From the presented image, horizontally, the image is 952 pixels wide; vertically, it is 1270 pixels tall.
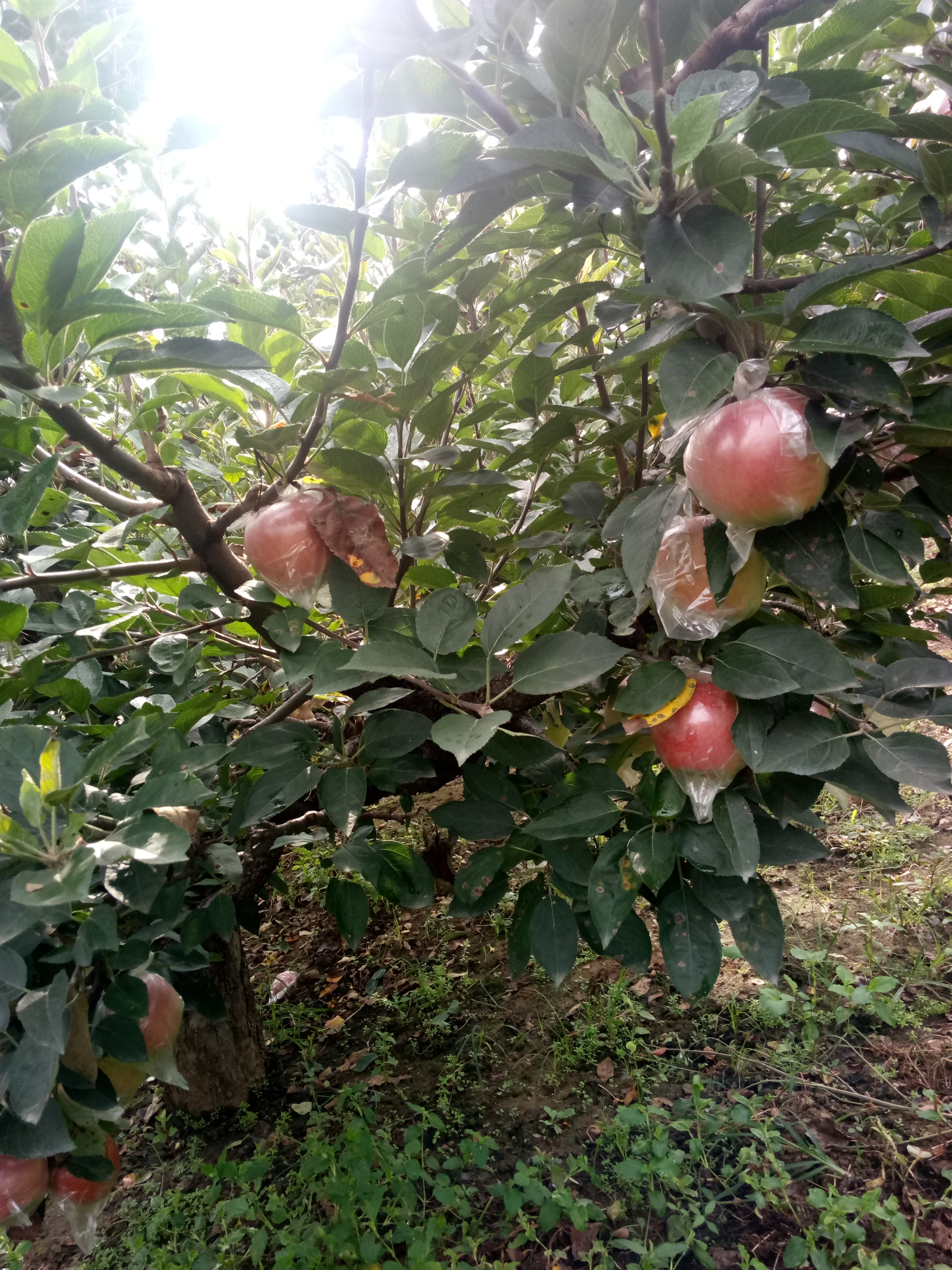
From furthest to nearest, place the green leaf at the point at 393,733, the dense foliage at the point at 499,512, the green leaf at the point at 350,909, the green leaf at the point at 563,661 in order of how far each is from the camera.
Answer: the green leaf at the point at 350,909 < the green leaf at the point at 393,733 < the green leaf at the point at 563,661 < the dense foliage at the point at 499,512

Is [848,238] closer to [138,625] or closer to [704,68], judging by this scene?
[704,68]

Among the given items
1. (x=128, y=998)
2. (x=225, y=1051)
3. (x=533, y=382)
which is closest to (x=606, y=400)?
(x=533, y=382)

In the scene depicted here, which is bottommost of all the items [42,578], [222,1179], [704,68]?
[222,1179]

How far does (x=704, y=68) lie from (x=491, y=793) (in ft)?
2.67

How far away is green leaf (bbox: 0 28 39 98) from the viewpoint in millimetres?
641

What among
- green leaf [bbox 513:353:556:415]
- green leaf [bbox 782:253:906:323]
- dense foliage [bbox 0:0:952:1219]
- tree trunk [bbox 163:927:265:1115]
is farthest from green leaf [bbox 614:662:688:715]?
tree trunk [bbox 163:927:265:1115]

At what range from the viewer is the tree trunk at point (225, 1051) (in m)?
1.58

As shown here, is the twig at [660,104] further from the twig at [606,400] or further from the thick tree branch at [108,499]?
the thick tree branch at [108,499]

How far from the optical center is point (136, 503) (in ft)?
2.74

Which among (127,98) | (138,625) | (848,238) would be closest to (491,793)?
(138,625)

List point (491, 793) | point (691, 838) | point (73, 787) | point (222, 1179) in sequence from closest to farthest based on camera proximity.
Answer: point (73, 787) → point (691, 838) → point (491, 793) → point (222, 1179)

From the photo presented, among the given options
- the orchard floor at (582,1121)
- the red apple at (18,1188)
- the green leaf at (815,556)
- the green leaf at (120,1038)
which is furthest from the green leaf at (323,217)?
the orchard floor at (582,1121)

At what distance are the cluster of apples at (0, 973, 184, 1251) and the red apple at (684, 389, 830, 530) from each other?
83cm

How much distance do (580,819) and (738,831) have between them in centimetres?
17
